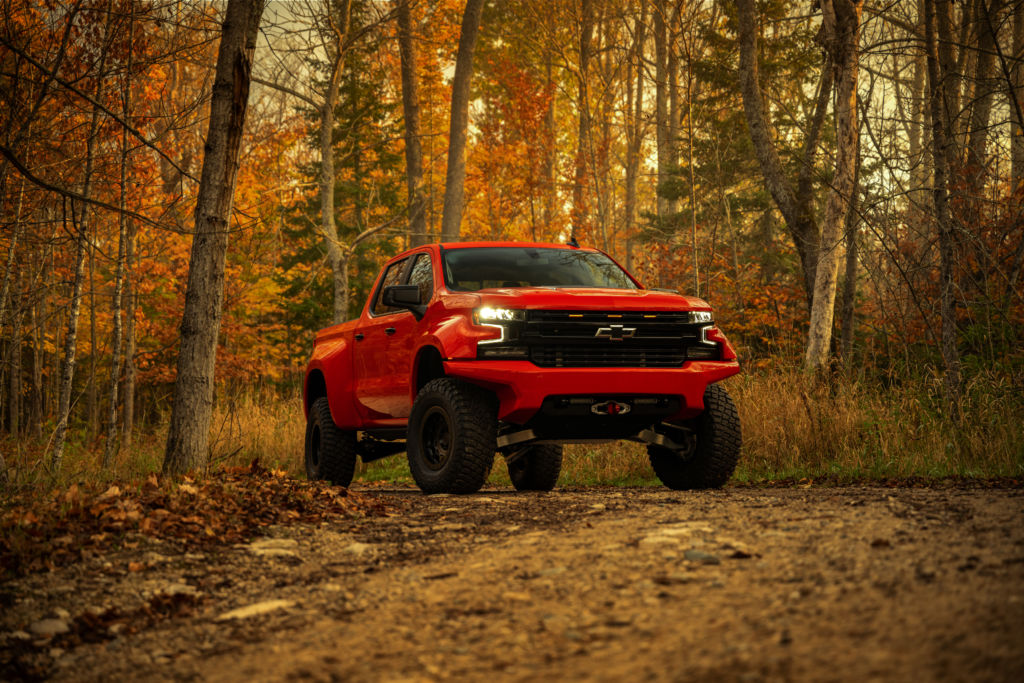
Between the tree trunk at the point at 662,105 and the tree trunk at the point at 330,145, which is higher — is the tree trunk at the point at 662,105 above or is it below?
above

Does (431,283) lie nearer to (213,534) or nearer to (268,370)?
(213,534)

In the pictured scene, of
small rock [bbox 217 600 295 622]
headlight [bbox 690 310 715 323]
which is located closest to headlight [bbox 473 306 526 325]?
headlight [bbox 690 310 715 323]

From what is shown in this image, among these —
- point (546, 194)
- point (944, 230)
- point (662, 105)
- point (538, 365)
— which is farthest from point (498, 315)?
point (662, 105)

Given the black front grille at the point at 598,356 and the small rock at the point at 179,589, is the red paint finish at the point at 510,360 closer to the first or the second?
the black front grille at the point at 598,356

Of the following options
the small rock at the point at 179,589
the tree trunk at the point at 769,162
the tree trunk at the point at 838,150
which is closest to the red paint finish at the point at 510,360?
the small rock at the point at 179,589

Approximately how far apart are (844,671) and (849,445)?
819 centimetres

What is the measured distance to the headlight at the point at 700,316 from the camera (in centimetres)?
804

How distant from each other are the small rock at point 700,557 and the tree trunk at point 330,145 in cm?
1738

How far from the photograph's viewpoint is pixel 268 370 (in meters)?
29.6

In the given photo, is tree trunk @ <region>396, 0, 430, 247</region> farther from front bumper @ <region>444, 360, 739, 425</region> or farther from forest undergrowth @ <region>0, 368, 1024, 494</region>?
front bumper @ <region>444, 360, 739, 425</region>

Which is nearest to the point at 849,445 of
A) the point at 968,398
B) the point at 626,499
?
the point at 968,398

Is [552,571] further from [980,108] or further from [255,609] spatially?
[980,108]

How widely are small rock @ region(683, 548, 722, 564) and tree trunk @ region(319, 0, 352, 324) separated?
17.4 metres

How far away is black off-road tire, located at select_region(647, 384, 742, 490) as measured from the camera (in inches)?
322
